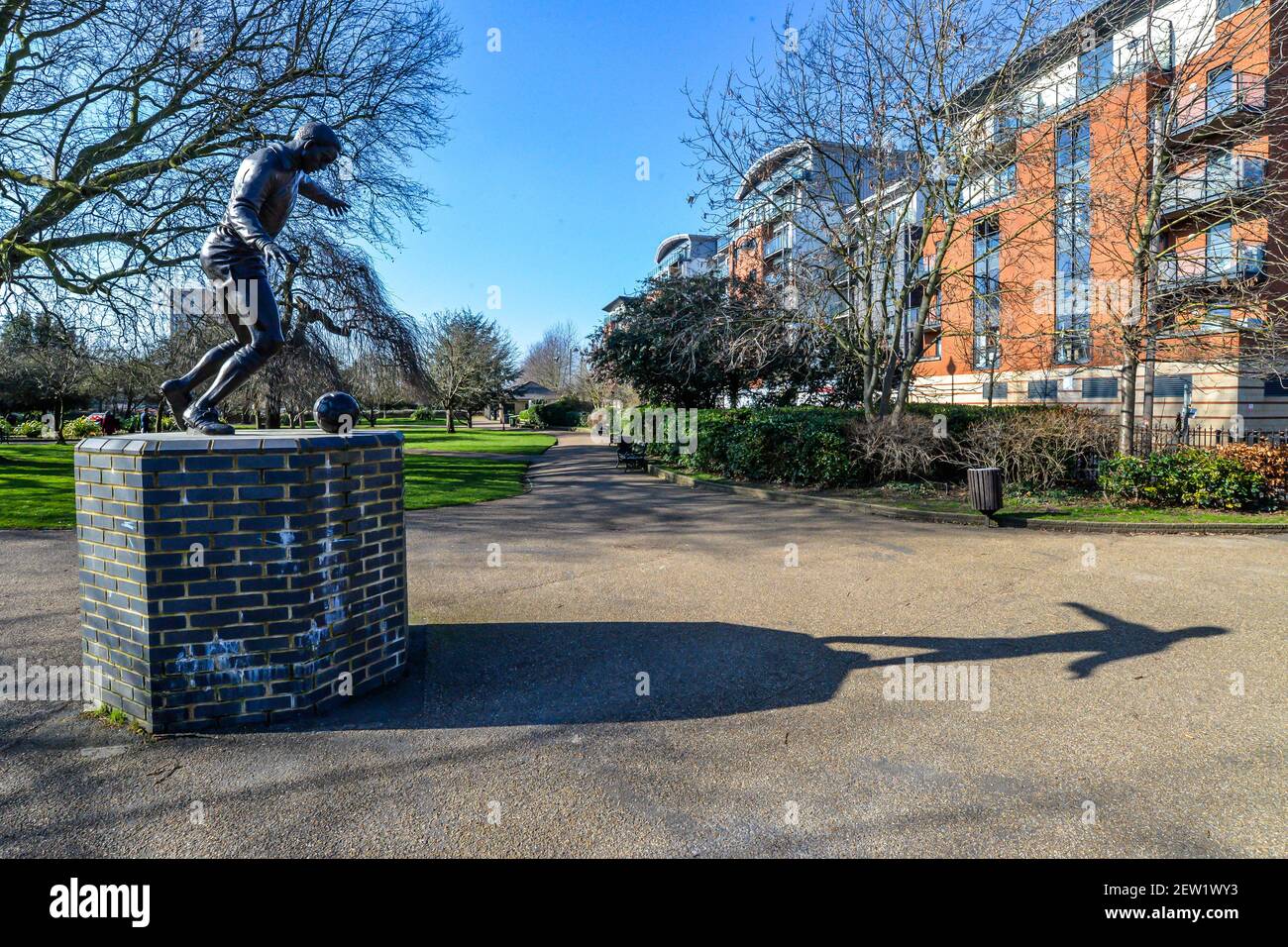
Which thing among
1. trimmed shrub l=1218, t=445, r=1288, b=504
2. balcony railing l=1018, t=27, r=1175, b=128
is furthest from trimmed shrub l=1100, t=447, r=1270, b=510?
balcony railing l=1018, t=27, r=1175, b=128

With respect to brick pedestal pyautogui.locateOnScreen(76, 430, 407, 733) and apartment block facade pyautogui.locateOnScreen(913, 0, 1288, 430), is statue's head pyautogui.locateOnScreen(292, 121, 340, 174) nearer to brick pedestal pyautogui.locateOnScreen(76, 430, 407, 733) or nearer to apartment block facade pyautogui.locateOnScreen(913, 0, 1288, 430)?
brick pedestal pyautogui.locateOnScreen(76, 430, 407, 733)

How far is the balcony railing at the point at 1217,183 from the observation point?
13000mm

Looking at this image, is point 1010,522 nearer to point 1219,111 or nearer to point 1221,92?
point 1221,92

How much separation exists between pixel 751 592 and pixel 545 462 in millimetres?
18371

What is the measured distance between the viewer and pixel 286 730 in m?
3.66

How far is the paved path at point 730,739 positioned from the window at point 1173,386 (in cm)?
1945

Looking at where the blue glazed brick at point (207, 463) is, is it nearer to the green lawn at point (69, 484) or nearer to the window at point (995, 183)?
the green lawn at point (69, 484)

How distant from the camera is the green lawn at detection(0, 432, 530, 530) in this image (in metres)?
10.6

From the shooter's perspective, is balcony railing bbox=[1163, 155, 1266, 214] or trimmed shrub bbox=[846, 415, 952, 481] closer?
balcony railing bbox=[1163, 155, 1266, 214]

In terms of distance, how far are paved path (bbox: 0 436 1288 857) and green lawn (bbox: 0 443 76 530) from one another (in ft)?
12.6

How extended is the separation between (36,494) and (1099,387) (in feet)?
103

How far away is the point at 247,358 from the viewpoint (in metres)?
4.65
